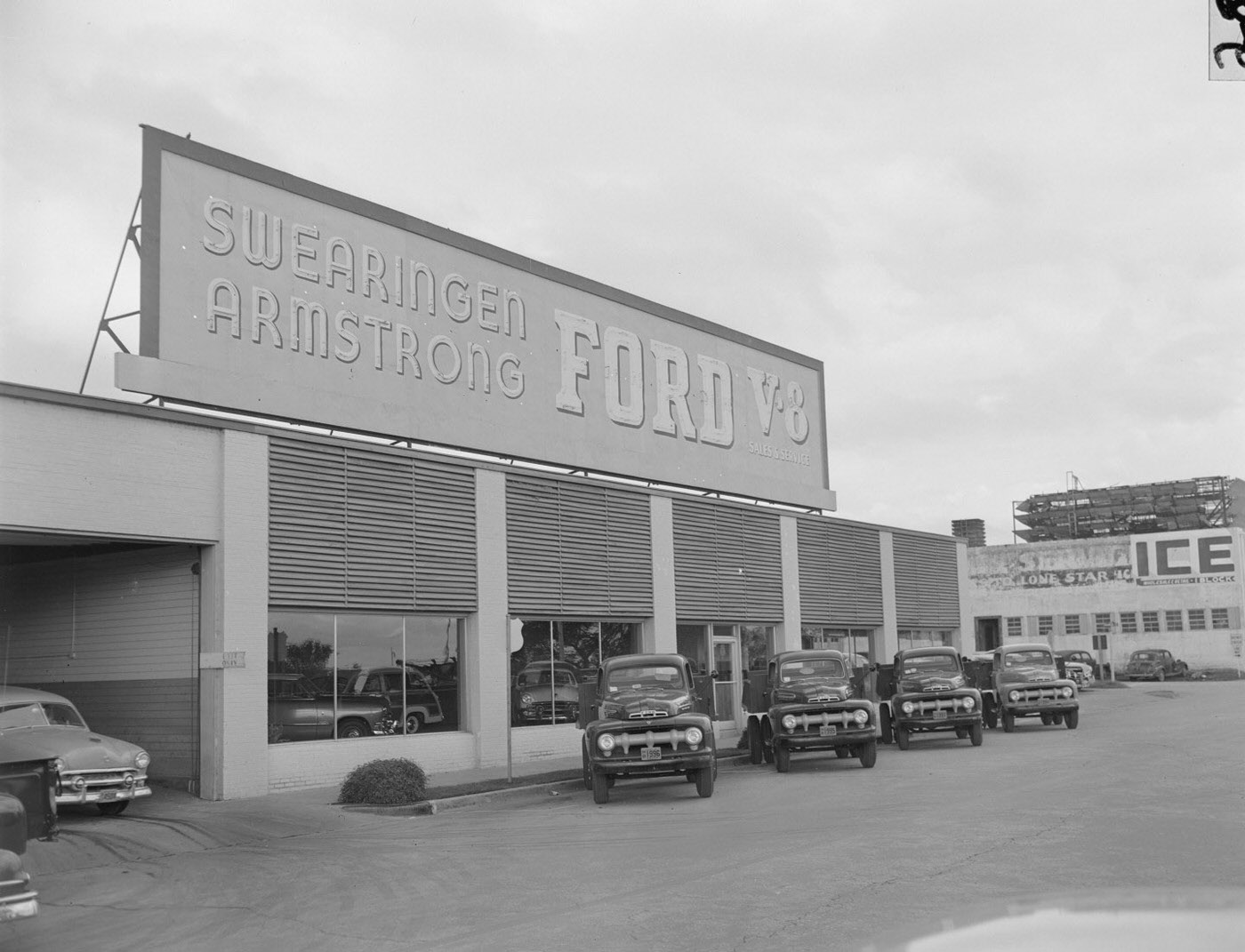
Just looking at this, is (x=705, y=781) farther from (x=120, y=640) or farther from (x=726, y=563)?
(x=726, y=563)

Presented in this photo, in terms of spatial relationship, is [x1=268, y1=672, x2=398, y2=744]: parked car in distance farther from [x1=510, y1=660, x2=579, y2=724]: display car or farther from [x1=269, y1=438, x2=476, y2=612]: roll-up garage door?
[x1=510, y1=660, x2=579, y2=724]: display car

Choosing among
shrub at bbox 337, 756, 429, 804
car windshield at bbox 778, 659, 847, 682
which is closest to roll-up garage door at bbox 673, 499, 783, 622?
car windshield at bbox 778, 659, 847, 682

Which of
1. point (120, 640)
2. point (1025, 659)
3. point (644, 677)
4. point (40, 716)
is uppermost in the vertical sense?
point (120, 640)

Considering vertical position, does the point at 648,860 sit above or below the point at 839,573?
below

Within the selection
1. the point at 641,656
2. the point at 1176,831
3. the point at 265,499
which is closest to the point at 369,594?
the point at 265,499

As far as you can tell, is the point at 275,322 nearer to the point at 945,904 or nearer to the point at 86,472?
the point at 86,472

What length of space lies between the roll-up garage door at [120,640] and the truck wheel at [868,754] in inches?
393

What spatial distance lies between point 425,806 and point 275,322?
872cm

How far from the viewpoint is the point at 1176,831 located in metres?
Result: 11.2

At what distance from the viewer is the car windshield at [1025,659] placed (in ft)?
89.1

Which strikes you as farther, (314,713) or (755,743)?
(755,743)

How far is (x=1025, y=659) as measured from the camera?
2734 cm

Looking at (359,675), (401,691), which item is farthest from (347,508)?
(401,691)

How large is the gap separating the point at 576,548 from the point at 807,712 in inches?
261
